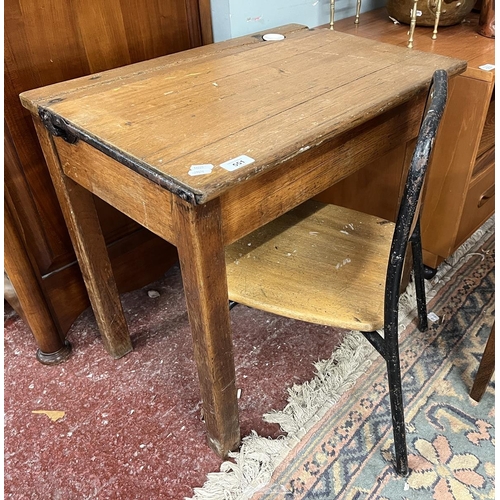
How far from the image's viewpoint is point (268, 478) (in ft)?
3.52

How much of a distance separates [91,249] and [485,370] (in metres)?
0.95

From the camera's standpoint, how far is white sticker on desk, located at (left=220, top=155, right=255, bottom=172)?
72 centimetres

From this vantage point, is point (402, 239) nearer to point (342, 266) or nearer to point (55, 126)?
point (342, 266)

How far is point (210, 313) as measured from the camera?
33.5 inches

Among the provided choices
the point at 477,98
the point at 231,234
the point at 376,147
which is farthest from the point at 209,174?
the point at 477,98

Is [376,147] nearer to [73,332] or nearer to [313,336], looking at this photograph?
[313,336]

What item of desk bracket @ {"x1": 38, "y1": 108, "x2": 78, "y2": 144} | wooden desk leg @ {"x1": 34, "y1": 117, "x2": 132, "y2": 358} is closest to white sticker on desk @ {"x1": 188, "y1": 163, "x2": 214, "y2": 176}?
desk bracket @ {"x1": 38, "y1": 108, "x2": 78, "y2": 144}

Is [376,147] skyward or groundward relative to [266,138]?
groundward

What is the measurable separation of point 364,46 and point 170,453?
3.41 feet

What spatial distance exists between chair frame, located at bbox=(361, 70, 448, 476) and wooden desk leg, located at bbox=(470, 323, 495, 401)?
0.28 m

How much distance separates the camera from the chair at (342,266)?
32.2 inches

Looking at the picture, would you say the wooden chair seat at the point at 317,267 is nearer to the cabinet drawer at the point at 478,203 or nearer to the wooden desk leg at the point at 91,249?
the wooden desk leg at the point at 91,249

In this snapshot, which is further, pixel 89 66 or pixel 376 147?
pixel 89 66

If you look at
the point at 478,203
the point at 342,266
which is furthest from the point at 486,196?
the point at 342,266
